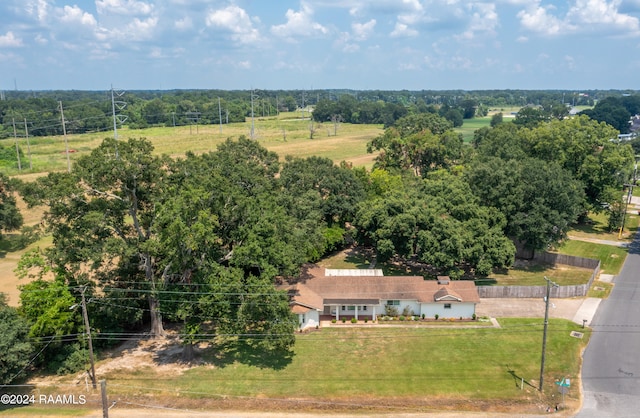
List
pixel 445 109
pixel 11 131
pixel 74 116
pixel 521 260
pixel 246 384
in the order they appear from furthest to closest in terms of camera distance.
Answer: pixel 445 109
pixel 74 116
pixel 11 131
pixel 521 260
pixel 246 384

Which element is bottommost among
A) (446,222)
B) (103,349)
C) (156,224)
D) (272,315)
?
(103,349)

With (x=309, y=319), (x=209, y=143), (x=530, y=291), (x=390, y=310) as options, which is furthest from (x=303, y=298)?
(x=209, y=143)

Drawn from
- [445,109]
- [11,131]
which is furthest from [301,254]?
[445,109]

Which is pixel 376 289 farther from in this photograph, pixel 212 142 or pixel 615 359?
pixel 212 142

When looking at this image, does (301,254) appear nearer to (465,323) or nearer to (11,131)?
(465,323)

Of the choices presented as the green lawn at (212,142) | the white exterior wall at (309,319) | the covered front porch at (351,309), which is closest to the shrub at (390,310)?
the covered front porch at (351,309)

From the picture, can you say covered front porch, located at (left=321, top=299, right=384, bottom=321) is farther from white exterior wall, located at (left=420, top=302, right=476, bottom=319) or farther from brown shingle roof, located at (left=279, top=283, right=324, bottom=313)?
white exterior wall, located at (left=420, top=302, right=476, bottom=319)

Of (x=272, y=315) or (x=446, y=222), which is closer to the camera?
(x=272, y=315)
